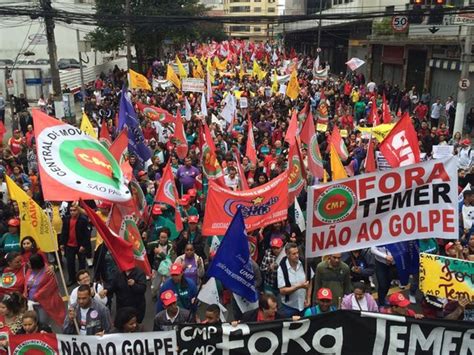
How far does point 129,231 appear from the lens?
20.3ft

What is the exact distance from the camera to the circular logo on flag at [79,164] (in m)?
5.41

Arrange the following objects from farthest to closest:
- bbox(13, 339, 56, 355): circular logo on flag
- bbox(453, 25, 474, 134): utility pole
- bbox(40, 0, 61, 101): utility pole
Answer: bbox(453, 25, 474, 134): utility pole < bbox(40, 0, 61, 101): utility pole < bbox(13, 339, 56, 355): circular logo on flag

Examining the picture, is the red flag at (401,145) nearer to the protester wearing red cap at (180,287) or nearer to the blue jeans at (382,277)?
the blue jeans at (382,277)

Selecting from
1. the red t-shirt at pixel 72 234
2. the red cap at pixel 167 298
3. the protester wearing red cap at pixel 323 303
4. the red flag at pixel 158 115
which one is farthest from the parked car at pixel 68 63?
the protester wearing red cap at pixel 323 303

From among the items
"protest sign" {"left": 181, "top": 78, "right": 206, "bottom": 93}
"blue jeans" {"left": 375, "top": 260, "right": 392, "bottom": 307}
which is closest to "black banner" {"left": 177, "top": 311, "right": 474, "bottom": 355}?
"blue jeans" {"left": 375, "top": 260, "right": 392, "bottom": 307}

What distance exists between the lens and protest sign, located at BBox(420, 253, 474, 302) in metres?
5.20

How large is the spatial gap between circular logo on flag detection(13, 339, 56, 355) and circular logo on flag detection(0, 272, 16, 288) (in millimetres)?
1714

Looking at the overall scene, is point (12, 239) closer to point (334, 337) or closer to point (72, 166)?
point (72, 166)

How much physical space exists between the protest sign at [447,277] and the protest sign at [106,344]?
8.85 ft

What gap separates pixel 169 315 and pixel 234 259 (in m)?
0.84

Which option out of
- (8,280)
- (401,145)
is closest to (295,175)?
(401,145)

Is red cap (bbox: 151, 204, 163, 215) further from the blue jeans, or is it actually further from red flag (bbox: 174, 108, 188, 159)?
red flag (bbox: 174, 108, 188, 159)

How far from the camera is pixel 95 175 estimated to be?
18.8 feet

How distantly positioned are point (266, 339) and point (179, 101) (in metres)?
16.0
